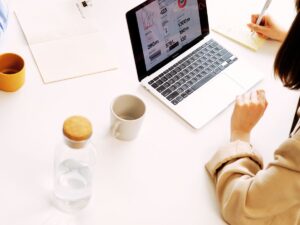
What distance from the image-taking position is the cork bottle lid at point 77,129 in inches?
29.7

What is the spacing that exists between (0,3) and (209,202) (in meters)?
0.69

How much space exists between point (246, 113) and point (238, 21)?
41 cm

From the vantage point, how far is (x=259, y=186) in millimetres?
904

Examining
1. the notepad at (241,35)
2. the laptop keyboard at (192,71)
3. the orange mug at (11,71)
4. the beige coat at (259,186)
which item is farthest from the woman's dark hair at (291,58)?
the orange mug at (11,71)

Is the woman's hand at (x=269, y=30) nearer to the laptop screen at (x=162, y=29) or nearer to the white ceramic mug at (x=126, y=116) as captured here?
the laptop screen at (x=162, y=29)

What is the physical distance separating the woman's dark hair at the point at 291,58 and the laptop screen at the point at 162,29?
0.29 m

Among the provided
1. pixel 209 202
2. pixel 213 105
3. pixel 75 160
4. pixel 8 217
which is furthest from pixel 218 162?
pixel 8 217

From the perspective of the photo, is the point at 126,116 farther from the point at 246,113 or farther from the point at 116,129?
the point at 246,113

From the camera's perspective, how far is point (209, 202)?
0.95 meters

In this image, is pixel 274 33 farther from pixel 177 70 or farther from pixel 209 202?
pixel 209 202

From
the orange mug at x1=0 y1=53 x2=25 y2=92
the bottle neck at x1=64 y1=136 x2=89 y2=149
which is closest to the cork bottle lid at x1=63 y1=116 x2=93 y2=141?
the bottle neck at x1=64 y1=136 x2=89 y2=149

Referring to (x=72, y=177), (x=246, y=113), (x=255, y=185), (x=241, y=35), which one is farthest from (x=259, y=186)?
(x=241, y=35)

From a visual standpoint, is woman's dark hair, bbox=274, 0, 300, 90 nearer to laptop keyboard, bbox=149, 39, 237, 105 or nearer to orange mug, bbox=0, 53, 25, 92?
laptop keyboard, bbox=149, 39, 237, 105

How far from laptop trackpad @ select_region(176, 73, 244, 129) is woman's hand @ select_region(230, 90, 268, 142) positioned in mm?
36
